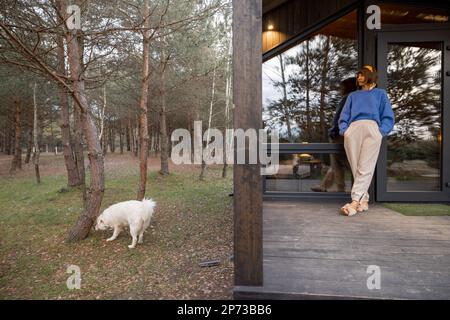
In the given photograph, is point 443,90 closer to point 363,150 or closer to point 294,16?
point 363,150

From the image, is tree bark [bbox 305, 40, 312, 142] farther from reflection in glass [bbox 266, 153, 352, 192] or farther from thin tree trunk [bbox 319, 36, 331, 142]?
reflection in glass [bbox 266, 153, 352, 192]

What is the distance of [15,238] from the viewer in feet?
15.9

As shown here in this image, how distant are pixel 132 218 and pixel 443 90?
16.3 feet

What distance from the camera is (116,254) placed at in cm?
394

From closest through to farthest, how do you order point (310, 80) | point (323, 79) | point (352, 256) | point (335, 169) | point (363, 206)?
point (352, 256) < point (363, 206) < point (335, 169) < point (323, 79) < point (310, 80)

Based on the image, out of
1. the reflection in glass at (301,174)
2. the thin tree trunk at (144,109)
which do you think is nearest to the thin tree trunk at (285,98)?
the reflection in glass at (301,174)

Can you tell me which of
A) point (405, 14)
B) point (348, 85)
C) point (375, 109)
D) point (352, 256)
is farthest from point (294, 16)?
point (352, 256)

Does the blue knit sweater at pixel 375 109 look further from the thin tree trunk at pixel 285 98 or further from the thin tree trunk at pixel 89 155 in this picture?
the thin tree trunk at pixel 89 155

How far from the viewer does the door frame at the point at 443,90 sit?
3.76 metres

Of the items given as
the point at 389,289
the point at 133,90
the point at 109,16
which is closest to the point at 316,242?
the point at 389,289

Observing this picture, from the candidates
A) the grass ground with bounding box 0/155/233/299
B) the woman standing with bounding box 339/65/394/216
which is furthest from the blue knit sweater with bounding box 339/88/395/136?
the grass ground with bounding box 0/155/233/299

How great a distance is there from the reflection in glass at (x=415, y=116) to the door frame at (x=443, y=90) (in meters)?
0.07
